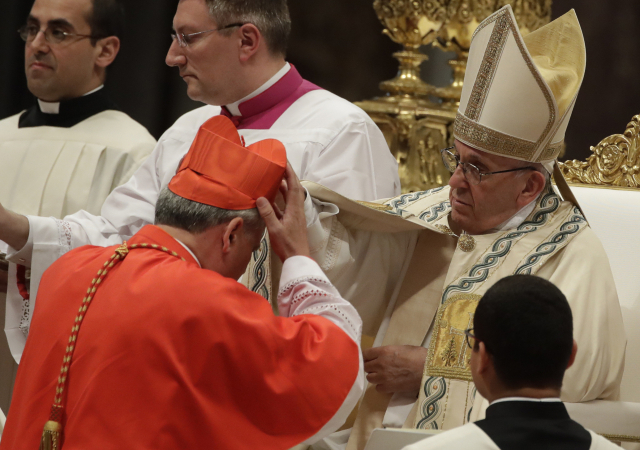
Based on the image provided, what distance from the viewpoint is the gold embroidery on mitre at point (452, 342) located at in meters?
2.71

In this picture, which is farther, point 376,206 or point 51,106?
point 51,106

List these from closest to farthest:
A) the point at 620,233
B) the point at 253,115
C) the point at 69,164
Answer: the point at 620,233, the point at 253,115, the point at 69,164

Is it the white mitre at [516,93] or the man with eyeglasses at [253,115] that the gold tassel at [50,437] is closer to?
the man with eyeglasses at [253,115]

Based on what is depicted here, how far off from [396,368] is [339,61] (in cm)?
406

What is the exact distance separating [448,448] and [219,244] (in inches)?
31.4

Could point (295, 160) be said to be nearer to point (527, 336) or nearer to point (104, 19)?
point (104, 19)

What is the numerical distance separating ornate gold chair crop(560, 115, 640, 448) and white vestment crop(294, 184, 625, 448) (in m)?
0.08

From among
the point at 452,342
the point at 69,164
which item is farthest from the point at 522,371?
the point at 69,164

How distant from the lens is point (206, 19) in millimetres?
3438

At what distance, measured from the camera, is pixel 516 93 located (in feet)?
9.23

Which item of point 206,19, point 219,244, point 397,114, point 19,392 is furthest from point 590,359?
point 397,114

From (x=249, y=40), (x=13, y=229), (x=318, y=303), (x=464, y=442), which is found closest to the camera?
(x=464, y=442)

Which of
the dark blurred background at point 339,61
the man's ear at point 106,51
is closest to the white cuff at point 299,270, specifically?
the man's ear at point 106,51

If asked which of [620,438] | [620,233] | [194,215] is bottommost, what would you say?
[620,438]
